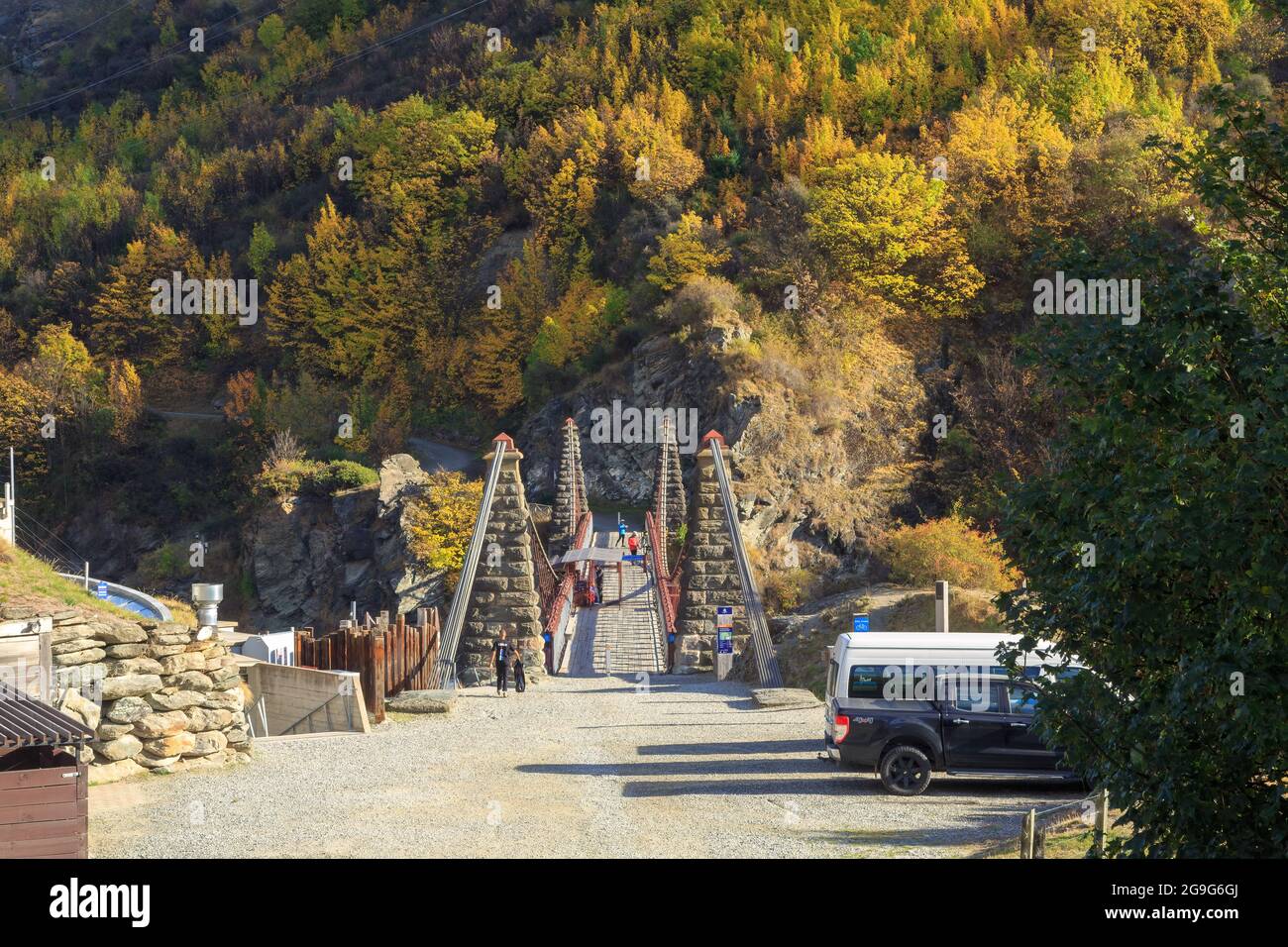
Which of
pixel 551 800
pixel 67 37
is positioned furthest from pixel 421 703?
pixel 67 37

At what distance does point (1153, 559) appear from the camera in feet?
28.8

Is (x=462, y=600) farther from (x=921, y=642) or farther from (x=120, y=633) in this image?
(x=921, y=642)

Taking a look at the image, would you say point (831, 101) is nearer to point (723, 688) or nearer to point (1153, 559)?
point (723, 688)

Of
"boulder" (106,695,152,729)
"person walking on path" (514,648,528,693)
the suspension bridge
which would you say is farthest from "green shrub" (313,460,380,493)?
"boulder" (106,695,152,729)

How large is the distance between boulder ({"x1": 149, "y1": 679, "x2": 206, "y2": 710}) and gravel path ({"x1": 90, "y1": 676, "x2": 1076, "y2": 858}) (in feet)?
2.73

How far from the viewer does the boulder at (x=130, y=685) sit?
16.0m

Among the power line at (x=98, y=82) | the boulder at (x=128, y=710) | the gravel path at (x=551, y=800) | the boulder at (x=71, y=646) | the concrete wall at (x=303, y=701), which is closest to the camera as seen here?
the gravel path at (x=551, y=800)

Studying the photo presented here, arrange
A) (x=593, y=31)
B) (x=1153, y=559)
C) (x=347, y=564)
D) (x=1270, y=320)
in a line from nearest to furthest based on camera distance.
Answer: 1. (x=1153, y=559)
2. (x=1270, y=320)
3. (x=347, y=564)
4. (x=593, y=31)

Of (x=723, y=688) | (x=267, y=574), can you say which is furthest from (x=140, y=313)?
(x=723, y=688)

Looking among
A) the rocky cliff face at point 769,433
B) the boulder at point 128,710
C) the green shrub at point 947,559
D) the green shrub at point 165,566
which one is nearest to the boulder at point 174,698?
the boulder at point 128,710

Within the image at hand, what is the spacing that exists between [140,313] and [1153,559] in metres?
86.8

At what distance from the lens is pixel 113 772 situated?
15695 mm

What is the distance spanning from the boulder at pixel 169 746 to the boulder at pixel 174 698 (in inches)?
13.1

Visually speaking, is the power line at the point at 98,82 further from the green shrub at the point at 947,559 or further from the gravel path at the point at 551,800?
the gravel path at the point at 551,800
